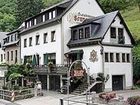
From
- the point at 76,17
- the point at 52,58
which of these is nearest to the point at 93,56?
the point at 76,17

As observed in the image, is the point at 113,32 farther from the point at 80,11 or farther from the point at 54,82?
the point at 54,82

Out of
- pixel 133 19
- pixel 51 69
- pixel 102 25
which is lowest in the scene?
pixel 51 69

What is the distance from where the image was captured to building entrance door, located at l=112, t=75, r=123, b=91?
4084 cm

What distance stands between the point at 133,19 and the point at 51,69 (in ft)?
94.7

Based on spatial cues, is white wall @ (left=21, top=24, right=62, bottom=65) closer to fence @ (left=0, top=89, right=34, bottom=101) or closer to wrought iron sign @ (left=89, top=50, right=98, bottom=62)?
wrought iron sign @ (left=89, top=50, right=98, bottom=62)

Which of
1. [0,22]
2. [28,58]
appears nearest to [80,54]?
[28,58]

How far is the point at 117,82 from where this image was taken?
4134cm

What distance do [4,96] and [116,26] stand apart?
51.1 ft

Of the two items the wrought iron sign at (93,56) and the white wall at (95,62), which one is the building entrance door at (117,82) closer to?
the white wall at (95,62)

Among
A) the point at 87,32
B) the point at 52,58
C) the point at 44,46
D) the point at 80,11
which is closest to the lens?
the point at 87,32

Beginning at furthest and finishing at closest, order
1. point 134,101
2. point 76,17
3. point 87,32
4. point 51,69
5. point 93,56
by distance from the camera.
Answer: point 76,17, point 51,69, point 87,32, point 93,56, point 134,101

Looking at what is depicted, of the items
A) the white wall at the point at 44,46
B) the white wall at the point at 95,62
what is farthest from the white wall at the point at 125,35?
the white wall at the point at 44,46

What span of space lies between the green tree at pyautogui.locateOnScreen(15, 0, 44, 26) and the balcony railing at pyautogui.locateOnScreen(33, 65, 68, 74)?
52.4 metres

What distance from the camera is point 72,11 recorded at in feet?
145
